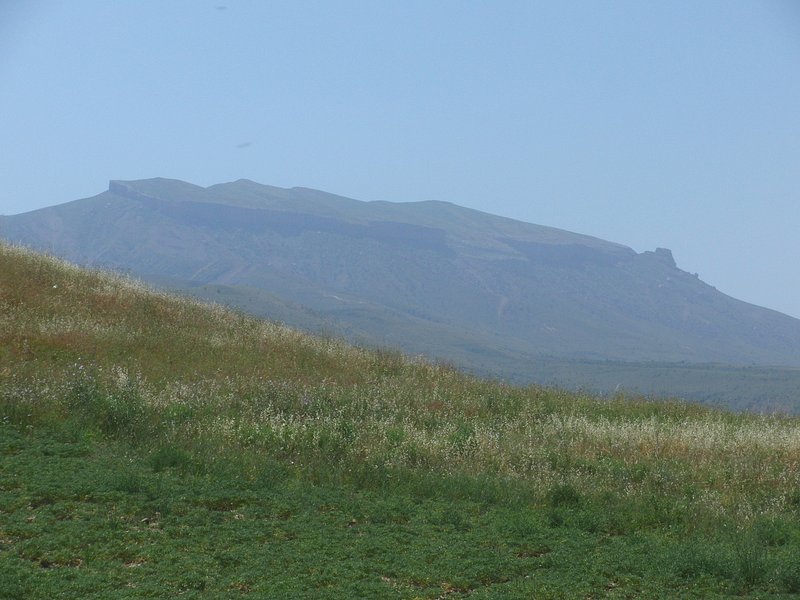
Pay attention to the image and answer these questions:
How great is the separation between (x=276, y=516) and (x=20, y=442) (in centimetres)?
462

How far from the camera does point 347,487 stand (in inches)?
483

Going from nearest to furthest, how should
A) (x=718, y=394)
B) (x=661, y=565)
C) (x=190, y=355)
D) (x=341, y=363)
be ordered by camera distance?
(x=661, y=565), (x=190, y=355), (x=341, y=363), (x=718, y=394)

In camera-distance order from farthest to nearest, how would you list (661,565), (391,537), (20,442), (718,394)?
(718,394) → (20,442) → (391,537) → (661,565)

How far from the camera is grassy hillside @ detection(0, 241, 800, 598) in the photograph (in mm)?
8859

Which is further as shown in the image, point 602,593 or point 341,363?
point 341,363

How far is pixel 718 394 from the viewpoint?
13912cm

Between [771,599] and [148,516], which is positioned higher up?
[771,599]

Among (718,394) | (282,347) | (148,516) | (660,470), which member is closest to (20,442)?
(148,516)

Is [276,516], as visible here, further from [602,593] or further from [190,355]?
[190,355]

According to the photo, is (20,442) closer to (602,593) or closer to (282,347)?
(602,593)

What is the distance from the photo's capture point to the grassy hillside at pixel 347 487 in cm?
886

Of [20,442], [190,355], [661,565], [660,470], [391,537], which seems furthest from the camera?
[190,355]

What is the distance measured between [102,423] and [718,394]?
451ft

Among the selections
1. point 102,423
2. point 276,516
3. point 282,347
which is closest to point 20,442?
point 102,423
